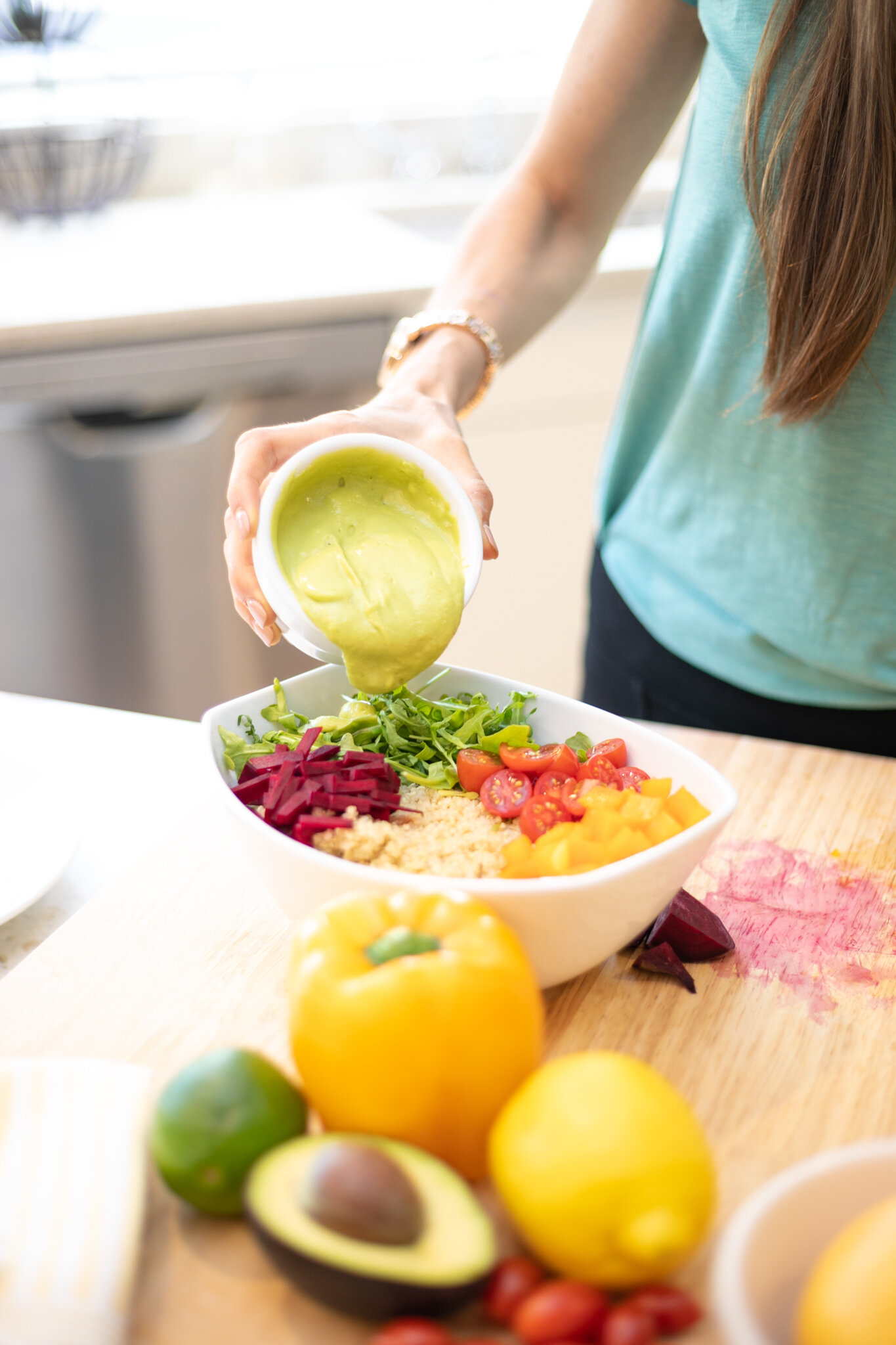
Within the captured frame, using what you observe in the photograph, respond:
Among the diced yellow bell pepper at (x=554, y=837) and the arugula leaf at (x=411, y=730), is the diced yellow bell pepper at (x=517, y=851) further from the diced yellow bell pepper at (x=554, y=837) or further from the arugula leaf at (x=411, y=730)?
the arugula leaf at (x=411, y=730)

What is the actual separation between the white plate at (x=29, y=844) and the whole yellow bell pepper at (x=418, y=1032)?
12.7 inches

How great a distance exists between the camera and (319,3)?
8.68ft

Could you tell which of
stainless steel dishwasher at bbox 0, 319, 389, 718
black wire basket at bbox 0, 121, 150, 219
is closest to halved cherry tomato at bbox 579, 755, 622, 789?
stainless steel dishwasher at bbox 0, 319, 389, 718

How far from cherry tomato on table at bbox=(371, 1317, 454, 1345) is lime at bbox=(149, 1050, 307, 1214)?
0.11 meters

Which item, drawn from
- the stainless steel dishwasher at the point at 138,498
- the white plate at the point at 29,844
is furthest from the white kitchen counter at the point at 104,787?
the stainless steel dishwasher at the point at 138,498

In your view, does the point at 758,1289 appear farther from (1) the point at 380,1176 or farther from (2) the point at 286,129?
(2) the point at 286,129

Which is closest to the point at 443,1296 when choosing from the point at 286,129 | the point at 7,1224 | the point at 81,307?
the point at 7,1224

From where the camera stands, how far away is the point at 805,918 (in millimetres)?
854

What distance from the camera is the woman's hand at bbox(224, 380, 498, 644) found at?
87 cm

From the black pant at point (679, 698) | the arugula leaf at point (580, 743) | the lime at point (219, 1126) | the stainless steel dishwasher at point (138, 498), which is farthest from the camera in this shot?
the stainless steel dishwasher at point (138, 498)

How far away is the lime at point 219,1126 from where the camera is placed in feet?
1.83

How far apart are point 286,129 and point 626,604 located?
1882 millimetres

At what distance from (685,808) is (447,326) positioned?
22.8 inches

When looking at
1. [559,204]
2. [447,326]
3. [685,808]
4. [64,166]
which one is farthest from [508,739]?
[64,166]
